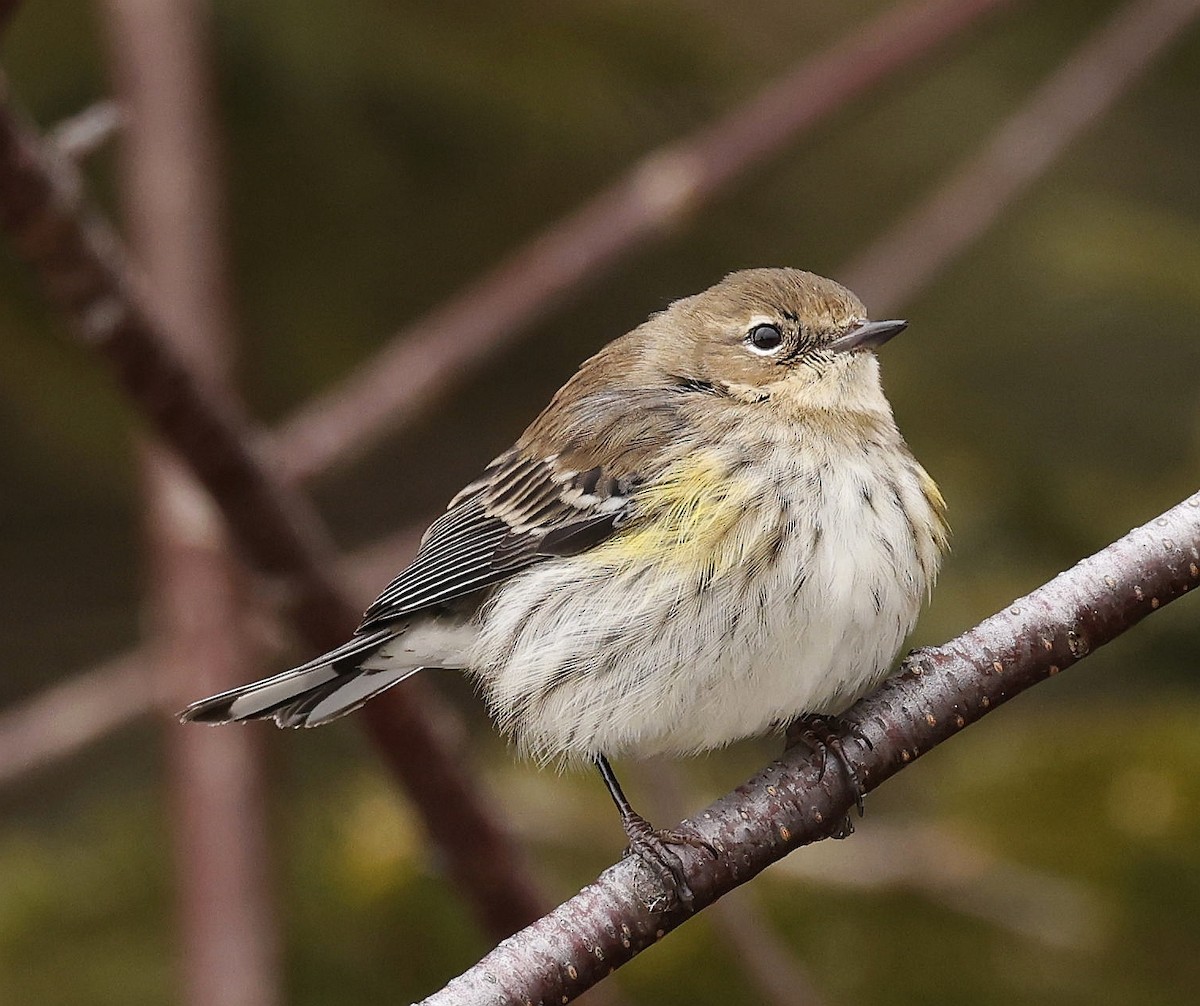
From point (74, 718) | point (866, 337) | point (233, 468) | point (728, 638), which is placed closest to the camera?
point (728, 638)

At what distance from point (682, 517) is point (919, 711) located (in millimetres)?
740

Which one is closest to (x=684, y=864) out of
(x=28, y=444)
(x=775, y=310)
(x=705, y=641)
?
(x=705, y=641)

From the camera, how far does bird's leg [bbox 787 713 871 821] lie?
2672 mm

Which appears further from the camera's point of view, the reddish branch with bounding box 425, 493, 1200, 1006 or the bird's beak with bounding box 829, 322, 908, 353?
the bird's beak with bounding box 829, 322, 908, 353

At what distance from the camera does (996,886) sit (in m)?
3.49

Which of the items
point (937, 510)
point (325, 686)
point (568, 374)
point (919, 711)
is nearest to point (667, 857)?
point (919, 711)

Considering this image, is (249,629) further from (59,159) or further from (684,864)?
(684,864)

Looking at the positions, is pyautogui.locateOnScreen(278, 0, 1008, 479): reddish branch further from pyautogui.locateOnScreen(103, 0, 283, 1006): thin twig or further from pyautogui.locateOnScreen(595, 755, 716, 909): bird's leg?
pyautogui.locateOnScreen(595, 755, 716, 909): bird's leg

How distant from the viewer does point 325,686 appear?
11.9ft

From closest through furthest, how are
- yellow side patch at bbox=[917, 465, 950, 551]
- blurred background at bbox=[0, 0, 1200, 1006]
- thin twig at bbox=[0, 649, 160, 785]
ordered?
yellow side patch at bbox=[917, 465, 950, 551] < blurred background at bbox=[0, 0, 1200, 1006] < thin twig at bbox=[0, 649, 160, 785]

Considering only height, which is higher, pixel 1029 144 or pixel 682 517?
pixel 1029 144

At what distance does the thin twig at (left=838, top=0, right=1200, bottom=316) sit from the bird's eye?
57 cm

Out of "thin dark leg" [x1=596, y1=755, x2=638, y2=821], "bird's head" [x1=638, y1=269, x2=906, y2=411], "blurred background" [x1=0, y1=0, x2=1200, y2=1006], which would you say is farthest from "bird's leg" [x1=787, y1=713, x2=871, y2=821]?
"bird's head" [x1=638, y1=269, x2=906, y2=411]

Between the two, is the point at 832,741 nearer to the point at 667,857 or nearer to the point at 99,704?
the point at 667,857
